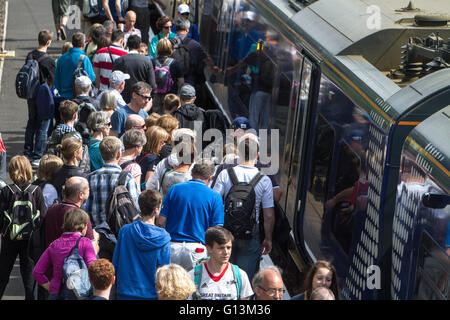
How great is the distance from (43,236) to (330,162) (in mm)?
2642

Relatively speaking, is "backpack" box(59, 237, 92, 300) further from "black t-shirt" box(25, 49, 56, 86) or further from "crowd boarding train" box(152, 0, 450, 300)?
"black t-shirt" box(25, 49, 56, 86)

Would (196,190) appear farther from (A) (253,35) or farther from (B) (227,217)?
(A) (253,35)

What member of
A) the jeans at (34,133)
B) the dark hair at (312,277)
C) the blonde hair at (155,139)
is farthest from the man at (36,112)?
the dark hair at (312,277)

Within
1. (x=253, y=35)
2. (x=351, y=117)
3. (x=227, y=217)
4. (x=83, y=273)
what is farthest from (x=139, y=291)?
(x=253, y=35)

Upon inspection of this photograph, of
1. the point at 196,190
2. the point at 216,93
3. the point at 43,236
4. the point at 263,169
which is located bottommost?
the point at 216,93

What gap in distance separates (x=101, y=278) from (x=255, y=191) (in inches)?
95.4

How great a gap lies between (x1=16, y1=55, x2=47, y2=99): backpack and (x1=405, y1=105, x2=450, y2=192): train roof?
283 inches

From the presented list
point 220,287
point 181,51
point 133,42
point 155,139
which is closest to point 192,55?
point 181,51

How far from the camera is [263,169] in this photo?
10.1 meters

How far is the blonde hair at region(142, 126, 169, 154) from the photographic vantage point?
28.5ft

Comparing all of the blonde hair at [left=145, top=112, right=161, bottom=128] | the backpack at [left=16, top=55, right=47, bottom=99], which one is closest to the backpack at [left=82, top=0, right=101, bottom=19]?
the backpack at [left=16, top=55, right=47, bottom=99]

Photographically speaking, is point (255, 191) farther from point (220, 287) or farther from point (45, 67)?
point (45, 67)

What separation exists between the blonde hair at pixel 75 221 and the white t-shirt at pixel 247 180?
1705 millimetres
